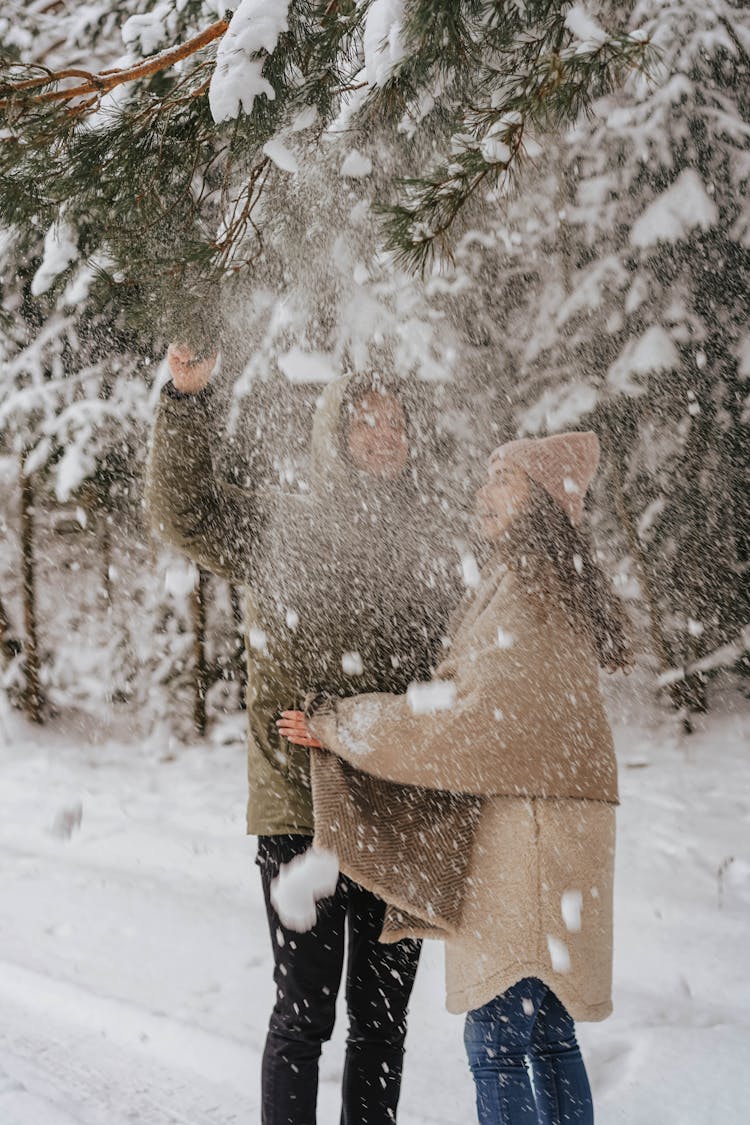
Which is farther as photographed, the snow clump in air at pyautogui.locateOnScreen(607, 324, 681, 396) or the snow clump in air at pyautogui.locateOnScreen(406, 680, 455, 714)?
the snow clump in air at pyautogui.locateOnScreen(607, 324, 681, 396)

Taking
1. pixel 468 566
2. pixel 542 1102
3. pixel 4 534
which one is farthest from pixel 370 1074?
pixel 4 534

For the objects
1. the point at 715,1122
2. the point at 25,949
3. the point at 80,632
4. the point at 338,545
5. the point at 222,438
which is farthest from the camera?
the point at 80,632

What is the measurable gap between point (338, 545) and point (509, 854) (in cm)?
78

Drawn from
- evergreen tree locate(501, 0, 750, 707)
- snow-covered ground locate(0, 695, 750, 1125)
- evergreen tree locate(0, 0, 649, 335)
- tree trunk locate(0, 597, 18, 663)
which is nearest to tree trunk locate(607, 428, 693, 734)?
evergreen tree locate(501, 0, 750, 707)

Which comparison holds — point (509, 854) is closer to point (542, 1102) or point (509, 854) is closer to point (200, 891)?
point (542, 1102)

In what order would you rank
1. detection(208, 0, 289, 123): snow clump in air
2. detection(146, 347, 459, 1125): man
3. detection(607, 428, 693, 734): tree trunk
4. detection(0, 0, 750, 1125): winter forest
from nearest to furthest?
detection(208, 0, 289, 123): snow clump in air → detection(146, 347, 459, 1125): man → detection(0, 0, 750, 1125): winter forest → detection(607, 428, 693, 734): tree trunk

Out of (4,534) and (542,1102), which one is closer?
(542,1102)

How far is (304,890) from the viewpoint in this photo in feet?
6.25

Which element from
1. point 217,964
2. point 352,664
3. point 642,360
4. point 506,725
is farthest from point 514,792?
point 642,360

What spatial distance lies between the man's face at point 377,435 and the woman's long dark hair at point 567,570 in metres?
0.36

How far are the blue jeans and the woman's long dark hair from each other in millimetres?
713

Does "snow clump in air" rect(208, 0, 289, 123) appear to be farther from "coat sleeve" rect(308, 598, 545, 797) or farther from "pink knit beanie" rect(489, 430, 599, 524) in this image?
"coat sleeve" rect(308, 598, 545, 797)

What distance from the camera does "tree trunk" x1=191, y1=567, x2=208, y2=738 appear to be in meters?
6.86

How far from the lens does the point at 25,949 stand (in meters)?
3.50
